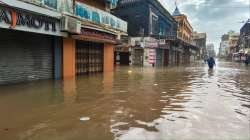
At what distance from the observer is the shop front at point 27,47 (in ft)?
32.3

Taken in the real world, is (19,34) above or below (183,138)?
above

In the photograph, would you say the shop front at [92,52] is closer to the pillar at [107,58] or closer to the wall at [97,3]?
the pillar at [107,58]

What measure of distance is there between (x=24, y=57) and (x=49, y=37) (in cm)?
223

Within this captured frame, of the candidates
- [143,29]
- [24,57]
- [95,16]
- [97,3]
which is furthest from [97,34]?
[143,29]

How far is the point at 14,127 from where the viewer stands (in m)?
4.86

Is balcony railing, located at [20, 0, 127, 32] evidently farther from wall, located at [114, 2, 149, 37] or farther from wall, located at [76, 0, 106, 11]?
wall, located at [114, 2, 149, 37]

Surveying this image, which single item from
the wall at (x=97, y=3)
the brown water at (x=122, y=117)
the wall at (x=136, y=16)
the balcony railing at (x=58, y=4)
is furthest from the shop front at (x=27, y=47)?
the wall at (x=136, y=16)

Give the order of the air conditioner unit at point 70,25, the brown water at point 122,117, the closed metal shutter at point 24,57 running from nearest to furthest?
the brown water at point 122,117, the closed metal shutter at point 24,57, the air conditioner unit at point 70,25

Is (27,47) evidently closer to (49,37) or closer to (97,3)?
(49,37)

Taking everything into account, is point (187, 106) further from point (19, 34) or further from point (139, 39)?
point (139, 39)

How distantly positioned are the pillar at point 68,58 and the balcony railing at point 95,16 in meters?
1.92

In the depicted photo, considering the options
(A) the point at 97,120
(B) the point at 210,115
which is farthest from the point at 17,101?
(B) the point at 210,115

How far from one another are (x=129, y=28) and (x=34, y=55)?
21.7m

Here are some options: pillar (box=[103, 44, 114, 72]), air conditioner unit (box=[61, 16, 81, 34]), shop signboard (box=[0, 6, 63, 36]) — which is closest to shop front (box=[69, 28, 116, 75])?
pillar (box=[103, 44, 114, 72])
